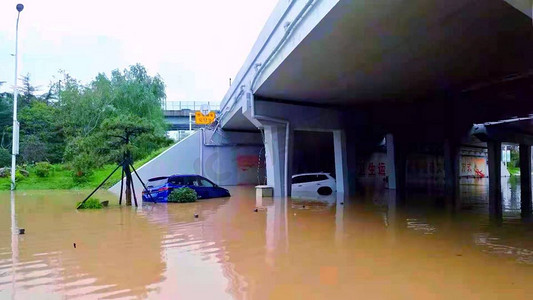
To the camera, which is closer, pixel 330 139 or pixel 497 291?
pixel 497 291

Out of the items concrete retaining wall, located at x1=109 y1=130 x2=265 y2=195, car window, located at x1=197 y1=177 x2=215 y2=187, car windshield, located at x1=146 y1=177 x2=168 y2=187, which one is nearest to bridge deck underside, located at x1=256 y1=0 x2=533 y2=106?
car window, located at x1=197 y1=177 x2=215 y2=187

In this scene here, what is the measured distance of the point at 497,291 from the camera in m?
5.22

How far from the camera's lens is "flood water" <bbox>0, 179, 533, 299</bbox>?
5.35 metres

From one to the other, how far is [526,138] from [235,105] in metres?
25.2

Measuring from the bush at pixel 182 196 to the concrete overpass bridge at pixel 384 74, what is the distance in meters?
4.42

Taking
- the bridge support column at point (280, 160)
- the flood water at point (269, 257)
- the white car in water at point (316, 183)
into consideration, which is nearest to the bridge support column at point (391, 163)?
the white car in water at point (316, 183)

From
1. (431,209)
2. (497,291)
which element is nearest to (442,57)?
(431,209)

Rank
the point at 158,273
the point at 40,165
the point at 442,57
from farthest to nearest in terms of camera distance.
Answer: the point at 40,165 < the point at 442,57 < the point at 158,273

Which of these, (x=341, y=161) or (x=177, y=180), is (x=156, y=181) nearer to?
(x=177, y=180)

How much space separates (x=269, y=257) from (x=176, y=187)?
12791mm

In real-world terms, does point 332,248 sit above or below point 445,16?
below

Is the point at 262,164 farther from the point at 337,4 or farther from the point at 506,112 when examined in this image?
the point at 337,4

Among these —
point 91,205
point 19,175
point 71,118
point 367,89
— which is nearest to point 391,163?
point 367,89

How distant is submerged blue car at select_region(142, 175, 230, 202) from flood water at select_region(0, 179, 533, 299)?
6112 millimetres
